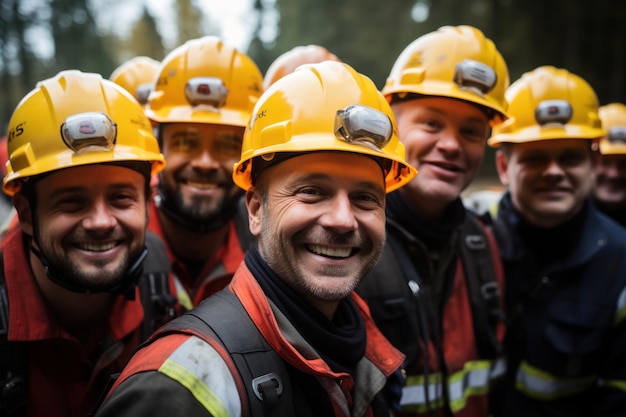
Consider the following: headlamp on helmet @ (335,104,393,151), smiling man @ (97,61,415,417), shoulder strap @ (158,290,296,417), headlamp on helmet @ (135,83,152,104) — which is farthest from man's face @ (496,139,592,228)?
headlamp on helmet @ (135,83,152,104)

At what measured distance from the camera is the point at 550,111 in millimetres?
3477

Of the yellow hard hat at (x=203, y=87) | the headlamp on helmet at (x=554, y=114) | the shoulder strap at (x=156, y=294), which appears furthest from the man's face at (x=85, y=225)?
the headlamp on helmet at (x=554, y=114)

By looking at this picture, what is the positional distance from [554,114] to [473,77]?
908 mm

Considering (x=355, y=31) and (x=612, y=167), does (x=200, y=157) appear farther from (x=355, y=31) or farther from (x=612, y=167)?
(x=355, y=31)

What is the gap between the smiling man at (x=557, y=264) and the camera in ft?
10.4

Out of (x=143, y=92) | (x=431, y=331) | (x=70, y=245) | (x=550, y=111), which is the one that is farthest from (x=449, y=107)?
(x=143, y=92)

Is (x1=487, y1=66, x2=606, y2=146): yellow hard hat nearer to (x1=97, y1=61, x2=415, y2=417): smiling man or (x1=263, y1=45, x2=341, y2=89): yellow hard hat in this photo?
(x1=263, y1=45, x2=341, y2=89): yellow hard hat

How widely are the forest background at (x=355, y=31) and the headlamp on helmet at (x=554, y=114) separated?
32.9ft

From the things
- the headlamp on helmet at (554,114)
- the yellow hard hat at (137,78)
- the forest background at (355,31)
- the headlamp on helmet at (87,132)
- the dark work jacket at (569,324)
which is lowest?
the dark work jacket at (569,324)

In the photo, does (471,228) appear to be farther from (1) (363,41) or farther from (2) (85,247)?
(1) (363,41)

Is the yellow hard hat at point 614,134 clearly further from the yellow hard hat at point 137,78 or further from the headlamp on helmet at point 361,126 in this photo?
the yellow hard hat at point 137,78

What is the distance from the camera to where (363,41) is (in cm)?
1855

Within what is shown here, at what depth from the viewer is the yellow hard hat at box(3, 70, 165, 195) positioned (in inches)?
91.6

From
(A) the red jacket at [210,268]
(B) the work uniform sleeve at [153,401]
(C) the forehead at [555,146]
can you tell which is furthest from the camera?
(C) the forehead at [555,146]
